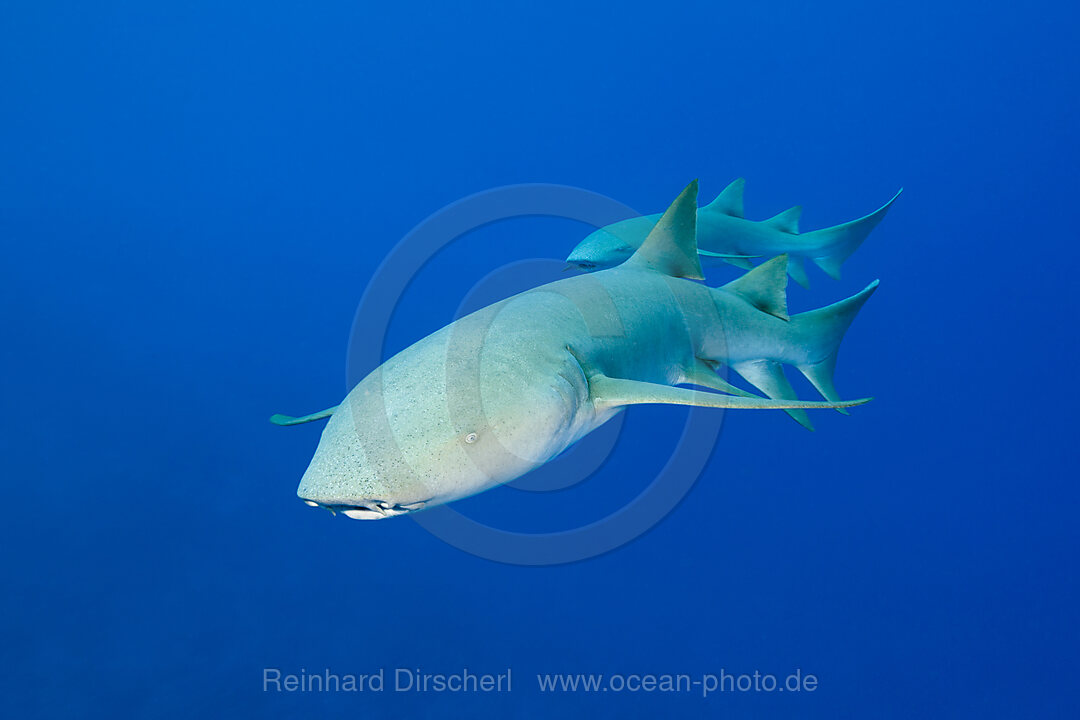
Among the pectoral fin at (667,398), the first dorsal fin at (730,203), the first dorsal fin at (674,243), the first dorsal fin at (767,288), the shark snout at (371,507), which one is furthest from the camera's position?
the first dorsal fin at (730,203)

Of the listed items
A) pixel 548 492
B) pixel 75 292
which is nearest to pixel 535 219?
pixel 75 292

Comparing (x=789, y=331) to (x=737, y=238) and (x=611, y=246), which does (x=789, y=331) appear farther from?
(x=737, y=238)

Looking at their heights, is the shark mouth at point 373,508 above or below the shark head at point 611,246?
below

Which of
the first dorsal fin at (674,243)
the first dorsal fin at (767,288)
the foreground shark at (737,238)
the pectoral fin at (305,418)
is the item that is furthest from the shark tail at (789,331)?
the pectoral fin at (305,418)

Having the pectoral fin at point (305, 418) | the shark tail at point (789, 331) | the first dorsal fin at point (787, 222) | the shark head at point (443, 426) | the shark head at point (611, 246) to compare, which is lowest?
the shark head at point (443, 426)

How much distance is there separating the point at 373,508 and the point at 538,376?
0.71 meters

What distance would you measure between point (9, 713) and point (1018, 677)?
45.8 ft

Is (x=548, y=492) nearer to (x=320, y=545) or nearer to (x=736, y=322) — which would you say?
(x=320, y=545)

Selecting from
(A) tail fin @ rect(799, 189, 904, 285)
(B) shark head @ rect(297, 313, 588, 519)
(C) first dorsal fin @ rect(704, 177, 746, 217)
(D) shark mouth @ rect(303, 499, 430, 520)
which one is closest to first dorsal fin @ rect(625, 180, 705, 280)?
(B) shark head @ rect(297, 313, 588, 519)

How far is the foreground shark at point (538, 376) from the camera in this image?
1.68 metres

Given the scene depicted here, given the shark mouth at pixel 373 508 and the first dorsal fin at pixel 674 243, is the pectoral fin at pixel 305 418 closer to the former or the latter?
the shark mouth at pixel 373 508

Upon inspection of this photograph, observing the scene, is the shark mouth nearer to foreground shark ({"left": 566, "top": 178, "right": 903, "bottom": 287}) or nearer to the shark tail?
the shark tail

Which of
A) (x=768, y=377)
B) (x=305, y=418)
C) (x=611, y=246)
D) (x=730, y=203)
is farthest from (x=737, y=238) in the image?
(x=305, y=418)

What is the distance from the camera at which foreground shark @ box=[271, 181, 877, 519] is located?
168cm
